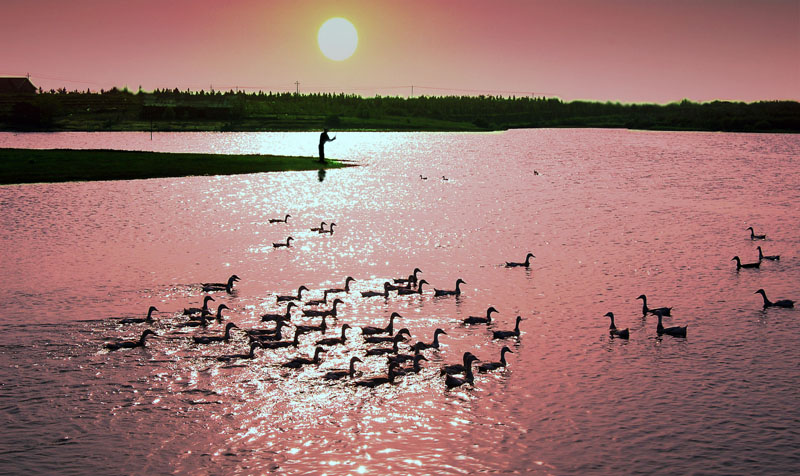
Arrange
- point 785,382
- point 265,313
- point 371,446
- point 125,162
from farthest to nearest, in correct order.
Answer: point 125,162 < point 265,313 < point 785,382 < point 371,446

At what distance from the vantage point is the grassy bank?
55.2m

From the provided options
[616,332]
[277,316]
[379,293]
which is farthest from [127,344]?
[616,332]

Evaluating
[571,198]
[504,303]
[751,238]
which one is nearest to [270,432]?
[504,303]

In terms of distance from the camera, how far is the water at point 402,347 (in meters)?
14.1

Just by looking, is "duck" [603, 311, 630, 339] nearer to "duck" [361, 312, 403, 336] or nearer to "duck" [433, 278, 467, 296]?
"duck" [433, 278, 467, 296]

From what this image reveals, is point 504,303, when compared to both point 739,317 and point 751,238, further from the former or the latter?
point 751,238

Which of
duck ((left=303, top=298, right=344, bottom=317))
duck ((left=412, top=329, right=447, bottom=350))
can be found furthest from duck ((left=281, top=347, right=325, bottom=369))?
duck ((left=303, top=298, right=344, bottom=317))

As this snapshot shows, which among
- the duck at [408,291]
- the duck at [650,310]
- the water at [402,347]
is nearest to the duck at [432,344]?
the water at [402,347]

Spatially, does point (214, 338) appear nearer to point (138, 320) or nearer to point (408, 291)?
point (138, 320)

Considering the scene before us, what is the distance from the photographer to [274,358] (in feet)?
61.1

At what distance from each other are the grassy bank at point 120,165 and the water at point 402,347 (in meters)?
9.88

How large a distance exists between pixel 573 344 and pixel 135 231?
79.8 ft

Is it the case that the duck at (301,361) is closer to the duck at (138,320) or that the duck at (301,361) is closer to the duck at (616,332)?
the duck at (138,320)

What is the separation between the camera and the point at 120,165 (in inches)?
2434
